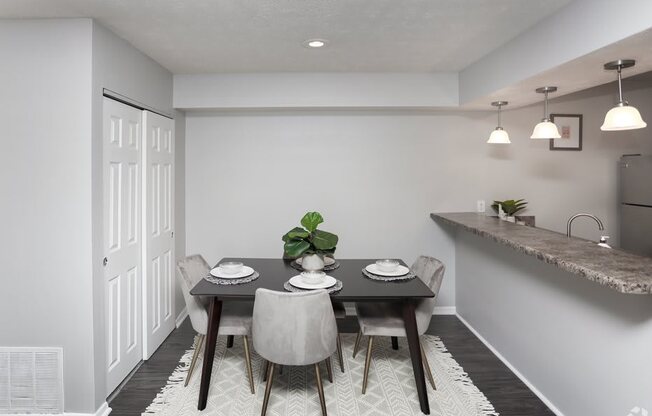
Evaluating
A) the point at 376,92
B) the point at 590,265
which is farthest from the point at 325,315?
the point at 376,92

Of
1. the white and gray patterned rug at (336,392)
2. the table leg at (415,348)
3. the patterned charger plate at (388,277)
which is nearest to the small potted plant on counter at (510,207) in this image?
the white and gray patterned rug at (336,392)

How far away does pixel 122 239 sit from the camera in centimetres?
282

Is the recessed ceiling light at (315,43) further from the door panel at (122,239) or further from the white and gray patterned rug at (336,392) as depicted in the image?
the white and gray patterned rug at (336,392)

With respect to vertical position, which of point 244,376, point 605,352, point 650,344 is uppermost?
point 650,344

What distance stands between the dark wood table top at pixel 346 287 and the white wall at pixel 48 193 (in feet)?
2.35

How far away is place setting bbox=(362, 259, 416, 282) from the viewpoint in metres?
2.76

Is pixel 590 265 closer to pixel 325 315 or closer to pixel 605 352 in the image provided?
pixel 605 352

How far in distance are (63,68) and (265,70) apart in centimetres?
170

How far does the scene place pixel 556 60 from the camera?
7.55 ft

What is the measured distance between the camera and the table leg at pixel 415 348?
97.0 inches

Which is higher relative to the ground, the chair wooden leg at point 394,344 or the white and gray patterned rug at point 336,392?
the chair wooden leg at point 394,344

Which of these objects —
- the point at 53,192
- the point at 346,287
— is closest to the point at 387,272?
the point at 346,287

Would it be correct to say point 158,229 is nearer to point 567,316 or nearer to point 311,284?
point 311,284

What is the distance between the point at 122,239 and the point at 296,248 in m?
1.20
